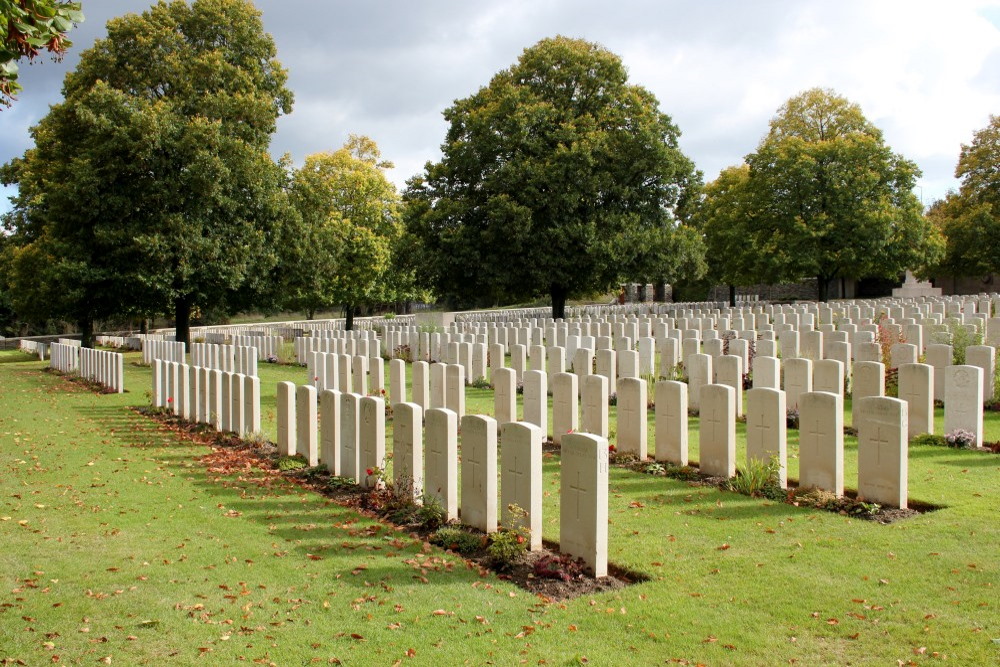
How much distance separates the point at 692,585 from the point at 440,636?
175 cm

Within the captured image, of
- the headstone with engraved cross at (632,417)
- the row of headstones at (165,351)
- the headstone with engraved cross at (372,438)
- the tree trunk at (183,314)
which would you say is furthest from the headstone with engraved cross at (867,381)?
the tree trunk at (183,314)

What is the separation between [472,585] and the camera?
17.3ft

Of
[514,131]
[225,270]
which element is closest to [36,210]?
[225,270]

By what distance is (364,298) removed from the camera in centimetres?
3997

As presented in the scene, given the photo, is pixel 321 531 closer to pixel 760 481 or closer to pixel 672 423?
pixel 672 423

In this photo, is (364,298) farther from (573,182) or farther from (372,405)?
(372,405)

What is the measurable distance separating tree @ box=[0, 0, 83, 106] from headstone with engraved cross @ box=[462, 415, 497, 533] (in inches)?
Answer: 163

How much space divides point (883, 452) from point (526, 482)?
320cm

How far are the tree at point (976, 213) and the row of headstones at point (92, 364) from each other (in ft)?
146

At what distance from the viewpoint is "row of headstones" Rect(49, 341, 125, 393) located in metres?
17.4

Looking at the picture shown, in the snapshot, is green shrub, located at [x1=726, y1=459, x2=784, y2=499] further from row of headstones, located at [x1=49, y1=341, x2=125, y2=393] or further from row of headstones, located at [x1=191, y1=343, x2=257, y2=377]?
row of headstones, located at [x1=49, y1=341, x2=125, y2=393]

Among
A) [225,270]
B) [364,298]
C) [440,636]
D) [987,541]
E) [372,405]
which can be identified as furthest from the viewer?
Result: [364,298]

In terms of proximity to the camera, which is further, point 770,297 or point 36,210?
point 770,297

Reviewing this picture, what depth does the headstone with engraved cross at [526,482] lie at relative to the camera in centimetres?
586
